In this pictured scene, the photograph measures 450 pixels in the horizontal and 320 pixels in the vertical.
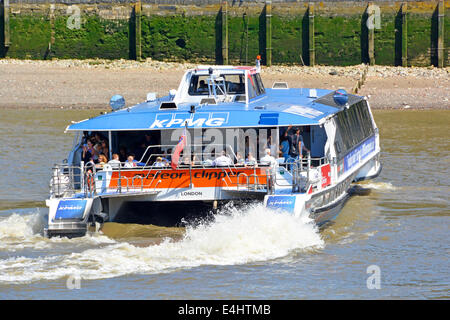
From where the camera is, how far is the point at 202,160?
54.0 ft

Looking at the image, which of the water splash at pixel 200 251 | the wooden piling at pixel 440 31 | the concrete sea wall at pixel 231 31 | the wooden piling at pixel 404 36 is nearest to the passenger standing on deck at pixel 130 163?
the water splash at pixel 200 251

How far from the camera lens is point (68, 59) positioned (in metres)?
41.0

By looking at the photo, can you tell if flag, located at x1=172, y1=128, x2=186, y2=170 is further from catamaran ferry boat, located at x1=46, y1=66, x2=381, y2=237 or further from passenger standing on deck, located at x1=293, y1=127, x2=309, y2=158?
passenger standing on deck, located at x1=293, y1=127, x2=309, y2=158

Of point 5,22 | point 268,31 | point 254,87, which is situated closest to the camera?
point 254,87

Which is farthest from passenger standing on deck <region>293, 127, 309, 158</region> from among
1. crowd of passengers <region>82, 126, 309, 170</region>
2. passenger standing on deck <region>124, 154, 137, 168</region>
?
passenger standing on deck <region>124, 154, 137, 168</region>

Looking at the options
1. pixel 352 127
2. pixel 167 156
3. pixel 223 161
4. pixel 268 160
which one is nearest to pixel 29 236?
pixel 167 156

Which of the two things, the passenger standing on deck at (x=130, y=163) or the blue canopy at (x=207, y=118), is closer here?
the blue canopy at (x=207, y=118)

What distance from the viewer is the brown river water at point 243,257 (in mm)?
12750

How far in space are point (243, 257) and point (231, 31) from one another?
27072mm

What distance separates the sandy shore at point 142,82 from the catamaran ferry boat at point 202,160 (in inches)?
638

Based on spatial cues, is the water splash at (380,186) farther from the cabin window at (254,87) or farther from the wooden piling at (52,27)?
the wooden piling at (52,27)

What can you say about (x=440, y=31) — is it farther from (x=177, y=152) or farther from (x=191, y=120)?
(x=177, y=152)

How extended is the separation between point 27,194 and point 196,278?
25.3 ft
